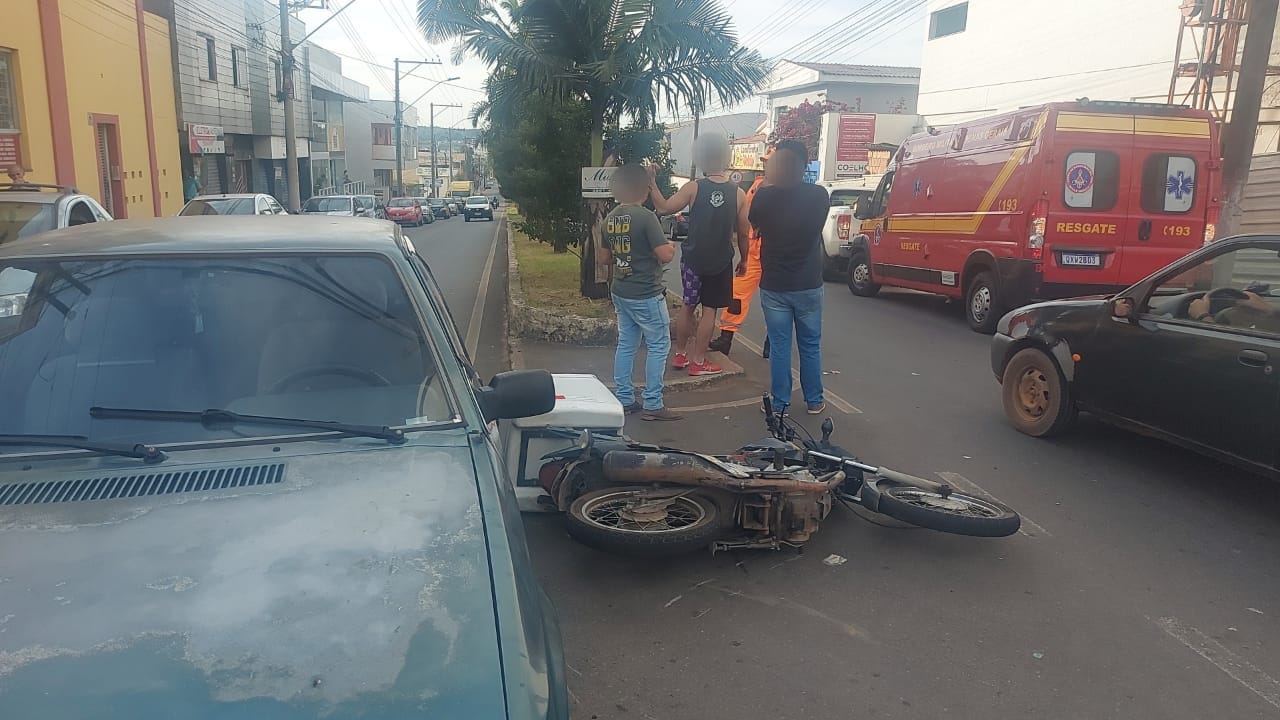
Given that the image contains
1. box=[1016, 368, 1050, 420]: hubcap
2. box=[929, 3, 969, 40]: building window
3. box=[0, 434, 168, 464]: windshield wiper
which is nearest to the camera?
box=[0, 434, 168, 464]: windshield wiper

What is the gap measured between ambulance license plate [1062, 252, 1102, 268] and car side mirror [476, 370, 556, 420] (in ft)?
30.8

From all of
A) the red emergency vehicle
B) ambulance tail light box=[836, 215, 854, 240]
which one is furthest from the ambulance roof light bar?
ambulance tail light box=[836, 215, 854, 240]

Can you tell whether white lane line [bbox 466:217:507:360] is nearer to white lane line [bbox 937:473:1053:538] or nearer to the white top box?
the white top box

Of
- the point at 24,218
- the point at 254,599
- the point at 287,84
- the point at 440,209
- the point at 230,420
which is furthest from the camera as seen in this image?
the point at 440,209

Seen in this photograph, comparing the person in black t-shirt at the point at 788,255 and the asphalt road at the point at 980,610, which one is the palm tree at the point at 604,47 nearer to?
the person in black t-shirt at the point at 788,255

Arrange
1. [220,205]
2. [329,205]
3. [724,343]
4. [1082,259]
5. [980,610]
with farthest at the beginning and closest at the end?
[329,205] < [220,205] < [1082,259] < [724,343] < [980,610]

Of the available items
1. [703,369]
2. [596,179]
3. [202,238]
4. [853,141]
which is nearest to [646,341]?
[703,369]

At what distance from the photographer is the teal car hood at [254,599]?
174 cm

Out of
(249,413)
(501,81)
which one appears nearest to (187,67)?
(501,81)

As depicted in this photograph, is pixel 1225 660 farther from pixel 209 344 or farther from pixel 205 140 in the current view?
pixel 205 140

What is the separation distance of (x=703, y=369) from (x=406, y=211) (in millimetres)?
38593

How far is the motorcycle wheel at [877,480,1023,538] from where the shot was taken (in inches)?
181

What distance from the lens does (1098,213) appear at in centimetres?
1087

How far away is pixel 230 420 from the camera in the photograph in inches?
112
